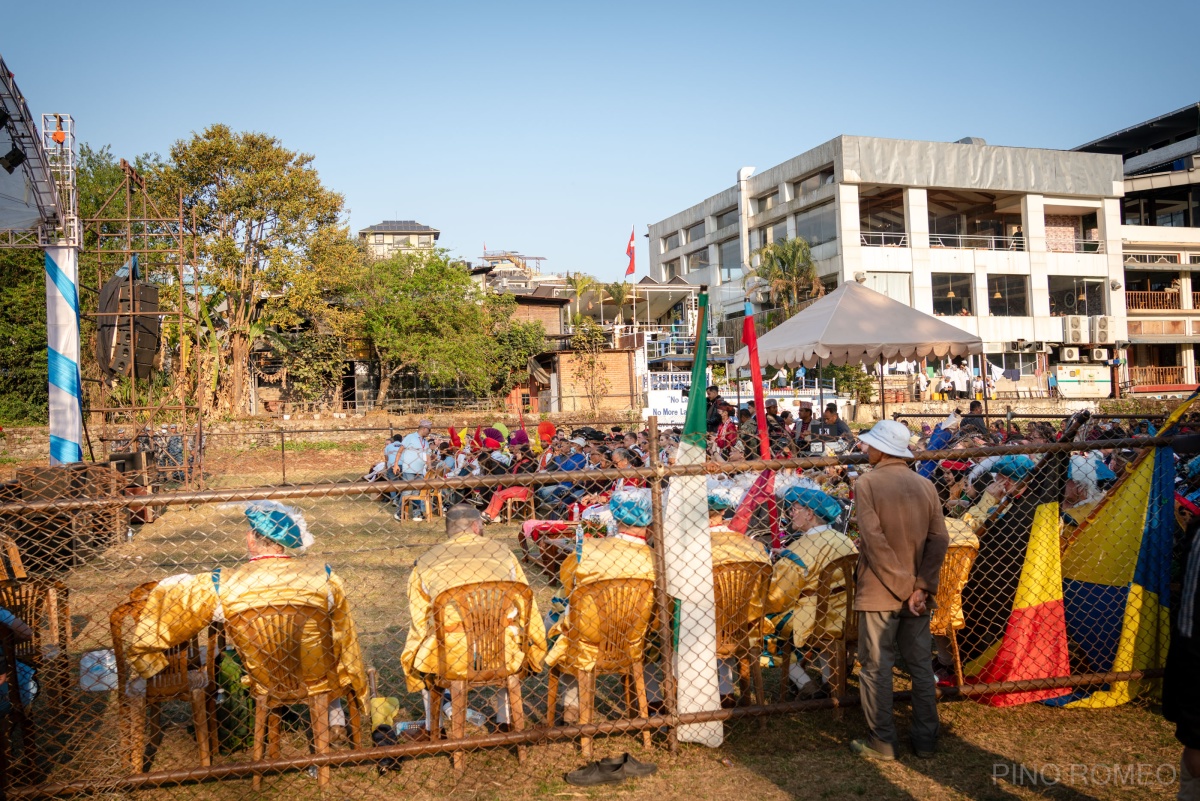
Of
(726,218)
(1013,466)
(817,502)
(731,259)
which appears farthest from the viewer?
(726,218)

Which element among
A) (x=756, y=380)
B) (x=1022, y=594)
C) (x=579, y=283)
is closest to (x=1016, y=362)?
(x=579, y=283)

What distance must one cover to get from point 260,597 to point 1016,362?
126 ft

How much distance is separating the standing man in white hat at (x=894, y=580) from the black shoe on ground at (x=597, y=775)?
46.2 inches

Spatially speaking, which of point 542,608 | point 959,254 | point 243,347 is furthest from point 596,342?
point 542,608

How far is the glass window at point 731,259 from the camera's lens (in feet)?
135

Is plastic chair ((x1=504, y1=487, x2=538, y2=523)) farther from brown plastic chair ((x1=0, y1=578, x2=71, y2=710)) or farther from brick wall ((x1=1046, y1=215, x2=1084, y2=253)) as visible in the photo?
brick wall ((x1=1046, y1=215, x2=1084, y2=253))

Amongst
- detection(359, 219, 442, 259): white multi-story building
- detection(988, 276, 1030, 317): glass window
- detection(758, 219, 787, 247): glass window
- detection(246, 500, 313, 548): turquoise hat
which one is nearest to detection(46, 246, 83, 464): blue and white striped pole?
detection(246, 500, 313, 548): turquoise hat

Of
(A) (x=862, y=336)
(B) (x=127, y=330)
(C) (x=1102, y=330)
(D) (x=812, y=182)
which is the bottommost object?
(A) (x=862, y=336)

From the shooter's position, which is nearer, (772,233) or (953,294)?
(953,294)

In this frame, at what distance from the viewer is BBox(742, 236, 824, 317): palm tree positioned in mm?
33406

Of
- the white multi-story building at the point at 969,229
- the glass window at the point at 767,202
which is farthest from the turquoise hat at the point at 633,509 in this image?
the glass window at the point at 767,202

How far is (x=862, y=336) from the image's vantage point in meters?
9.55

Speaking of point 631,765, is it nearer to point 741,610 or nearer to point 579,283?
point 741,610

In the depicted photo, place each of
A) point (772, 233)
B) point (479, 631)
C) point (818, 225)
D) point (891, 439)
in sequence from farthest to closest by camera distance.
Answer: point (772, 233), point (818, 225), point (891, 439), point (479, 631)
